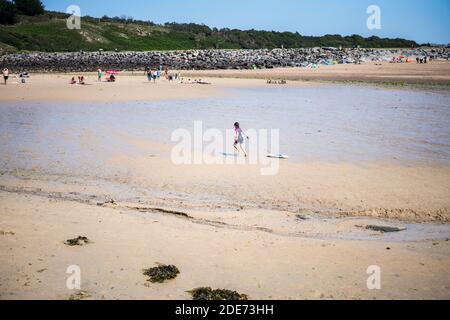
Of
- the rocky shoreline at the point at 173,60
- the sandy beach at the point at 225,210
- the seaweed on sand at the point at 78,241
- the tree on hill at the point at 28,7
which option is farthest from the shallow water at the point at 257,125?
the tree on hill at the point at 28,7

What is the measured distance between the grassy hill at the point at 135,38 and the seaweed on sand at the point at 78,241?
72201mm

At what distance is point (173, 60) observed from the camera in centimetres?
6781

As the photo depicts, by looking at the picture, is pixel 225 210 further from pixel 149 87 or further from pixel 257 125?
pixel 149 87

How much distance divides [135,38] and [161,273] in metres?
96.0

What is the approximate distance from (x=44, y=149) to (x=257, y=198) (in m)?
9.34

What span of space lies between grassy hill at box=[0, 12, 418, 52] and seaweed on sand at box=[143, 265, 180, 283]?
2914 inches

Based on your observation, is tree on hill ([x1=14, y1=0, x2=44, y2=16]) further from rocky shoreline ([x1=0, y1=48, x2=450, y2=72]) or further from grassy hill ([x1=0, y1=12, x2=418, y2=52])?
rocky shoreline ([x1=0, y1=48, x2=450, y2=72])

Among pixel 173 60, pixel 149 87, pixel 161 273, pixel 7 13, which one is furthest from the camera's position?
pixel 7 13

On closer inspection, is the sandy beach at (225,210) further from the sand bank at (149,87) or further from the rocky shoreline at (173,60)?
the rocky shoreline at (173,60)

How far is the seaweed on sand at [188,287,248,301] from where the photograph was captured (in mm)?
6449

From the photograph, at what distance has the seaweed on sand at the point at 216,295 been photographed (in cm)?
645

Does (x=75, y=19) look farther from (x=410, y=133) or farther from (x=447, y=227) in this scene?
(x=447, y=227)

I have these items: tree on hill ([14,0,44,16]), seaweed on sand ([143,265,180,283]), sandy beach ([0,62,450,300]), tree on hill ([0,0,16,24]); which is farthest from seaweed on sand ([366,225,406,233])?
tree on hill ([14,0,44,16])

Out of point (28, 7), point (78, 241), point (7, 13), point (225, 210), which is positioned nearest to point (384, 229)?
point (225, 210)
